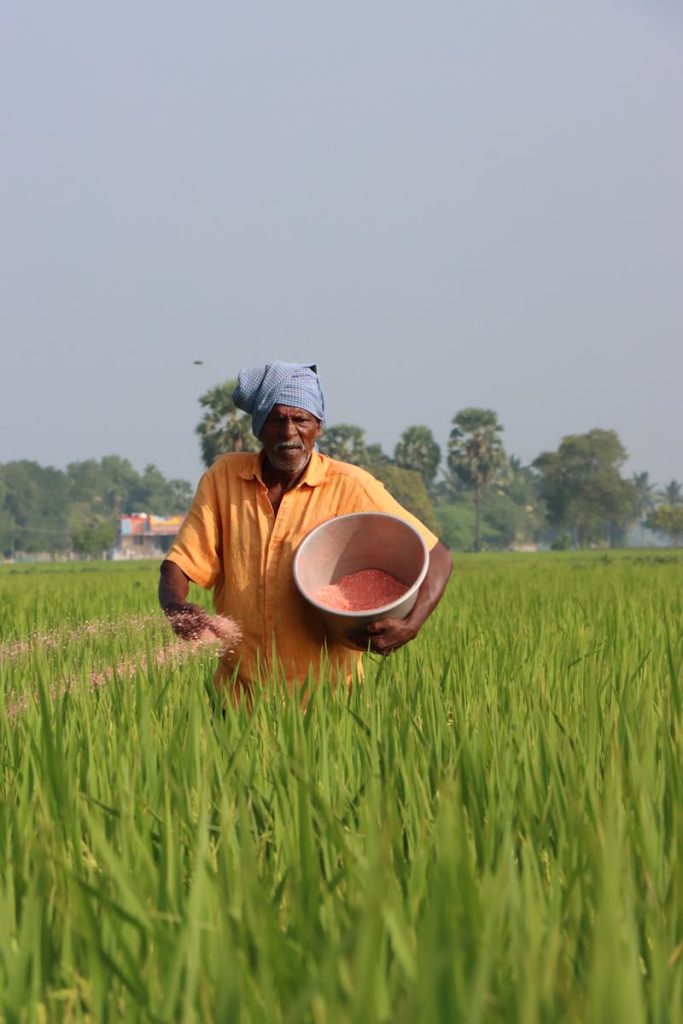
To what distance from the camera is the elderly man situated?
9.14 ft

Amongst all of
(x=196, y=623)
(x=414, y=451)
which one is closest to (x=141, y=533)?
(x=414, y=451)

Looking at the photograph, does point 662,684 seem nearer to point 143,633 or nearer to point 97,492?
point 143,633

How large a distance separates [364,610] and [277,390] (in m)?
0.58

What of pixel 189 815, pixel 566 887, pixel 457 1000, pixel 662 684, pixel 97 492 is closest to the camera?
pixel 457 1000

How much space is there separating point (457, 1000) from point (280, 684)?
164cm

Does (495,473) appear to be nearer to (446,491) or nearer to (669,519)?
(669,519)

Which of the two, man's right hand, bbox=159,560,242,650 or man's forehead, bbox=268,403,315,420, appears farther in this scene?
man's forehead, bbox=268,403,315,420

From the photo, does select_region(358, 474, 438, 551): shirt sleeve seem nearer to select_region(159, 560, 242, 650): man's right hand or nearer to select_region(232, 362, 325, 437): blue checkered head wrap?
select_region(232, 362, 325, 437): blue checkered head wrap

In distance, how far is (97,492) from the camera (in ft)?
465

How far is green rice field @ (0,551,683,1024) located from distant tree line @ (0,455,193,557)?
9511 cm

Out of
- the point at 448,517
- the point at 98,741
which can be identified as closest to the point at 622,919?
the point at 98,741

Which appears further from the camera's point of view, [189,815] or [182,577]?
[182,577]

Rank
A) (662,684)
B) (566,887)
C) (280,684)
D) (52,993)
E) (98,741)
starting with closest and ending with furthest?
1. (52,993)
2. (566,887)
3. (98,741)
4. (280,684)
5. (662,684)

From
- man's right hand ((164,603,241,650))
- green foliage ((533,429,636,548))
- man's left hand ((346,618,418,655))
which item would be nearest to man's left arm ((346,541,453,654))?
man's left hand ((346,618,418,655))
